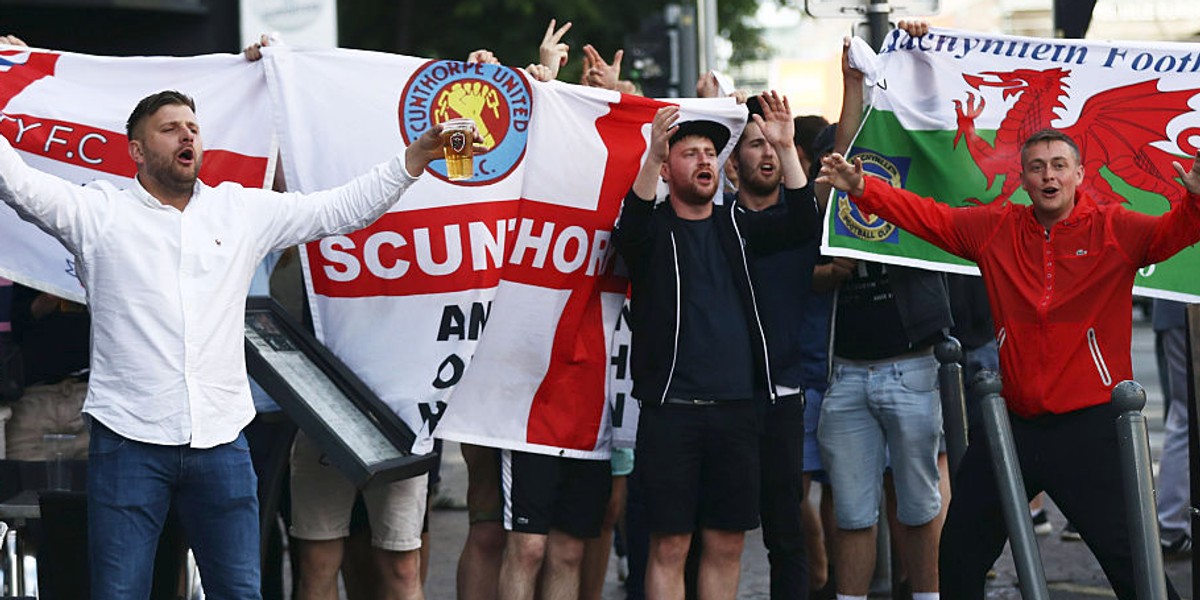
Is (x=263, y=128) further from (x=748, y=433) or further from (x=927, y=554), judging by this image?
(x=927, y=554)

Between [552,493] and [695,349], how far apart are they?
82 cm

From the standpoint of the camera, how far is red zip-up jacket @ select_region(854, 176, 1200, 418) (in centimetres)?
618

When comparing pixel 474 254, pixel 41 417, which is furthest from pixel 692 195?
pixel 41 417

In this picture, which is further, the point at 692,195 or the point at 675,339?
the point at 692,195

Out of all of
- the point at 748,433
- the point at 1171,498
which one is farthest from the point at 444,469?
the point at 748,433

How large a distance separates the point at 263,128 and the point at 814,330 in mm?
2531

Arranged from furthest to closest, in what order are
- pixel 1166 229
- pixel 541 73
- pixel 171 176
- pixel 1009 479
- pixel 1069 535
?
1. pixel 1069 535
2. pixel 541 73
3. pixel 1166 229
4. pixel 1009 479
5. pixel 171 176

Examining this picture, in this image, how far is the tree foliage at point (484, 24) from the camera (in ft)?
68.3

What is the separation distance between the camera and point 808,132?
8.38 metres

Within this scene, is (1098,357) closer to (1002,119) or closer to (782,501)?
(782,501)

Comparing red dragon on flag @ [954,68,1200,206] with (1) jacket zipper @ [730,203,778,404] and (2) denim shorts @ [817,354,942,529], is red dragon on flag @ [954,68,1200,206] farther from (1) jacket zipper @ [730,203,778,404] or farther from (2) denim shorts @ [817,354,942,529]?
(1) jacket zipper @ [730,203,778,404]

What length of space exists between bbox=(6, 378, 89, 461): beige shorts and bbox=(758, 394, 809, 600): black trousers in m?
2.83

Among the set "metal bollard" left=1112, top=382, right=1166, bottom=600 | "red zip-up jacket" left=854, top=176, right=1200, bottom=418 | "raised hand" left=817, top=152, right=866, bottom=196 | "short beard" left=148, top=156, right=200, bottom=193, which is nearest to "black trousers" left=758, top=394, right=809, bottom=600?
A: "raised hand" left=817, top=152, right=866, bottom=196

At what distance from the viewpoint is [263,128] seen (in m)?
7.18
